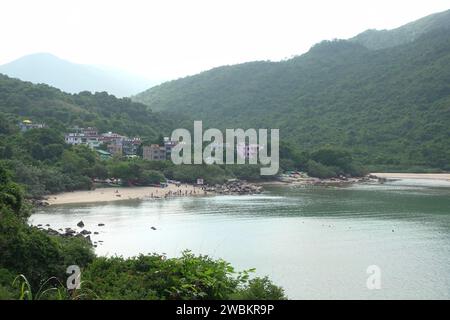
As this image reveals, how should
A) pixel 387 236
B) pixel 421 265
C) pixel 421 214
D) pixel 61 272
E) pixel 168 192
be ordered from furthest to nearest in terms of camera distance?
pixel 168 192, pixel 421 214, pixel 387 236, pixel 421 265, pixel 61 272

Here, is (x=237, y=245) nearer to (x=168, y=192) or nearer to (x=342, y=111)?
(x=168, y=192)

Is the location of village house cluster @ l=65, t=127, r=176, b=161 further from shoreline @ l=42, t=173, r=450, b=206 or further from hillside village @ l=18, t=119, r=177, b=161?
shoreline @ l=42, t=173, r=450, b=206

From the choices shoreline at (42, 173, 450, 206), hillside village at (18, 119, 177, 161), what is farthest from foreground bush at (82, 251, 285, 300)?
hillside village at (18, 119, 177, 161)

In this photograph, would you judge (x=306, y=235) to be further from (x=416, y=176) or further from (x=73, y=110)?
(x=73, y=110)

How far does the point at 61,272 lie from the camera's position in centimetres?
1135

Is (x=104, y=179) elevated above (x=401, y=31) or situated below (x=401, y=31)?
below

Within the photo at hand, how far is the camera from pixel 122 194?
38781mm

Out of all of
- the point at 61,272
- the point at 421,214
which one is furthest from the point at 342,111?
the point at 61,272

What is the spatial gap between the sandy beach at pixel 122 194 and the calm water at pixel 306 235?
7.00ft

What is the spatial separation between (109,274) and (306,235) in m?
16.6

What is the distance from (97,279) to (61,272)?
271 centimetres

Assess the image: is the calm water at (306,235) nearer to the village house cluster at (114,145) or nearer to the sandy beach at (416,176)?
the village house cluster at (114,145)

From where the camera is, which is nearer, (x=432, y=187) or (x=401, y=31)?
(x=432, y=187)

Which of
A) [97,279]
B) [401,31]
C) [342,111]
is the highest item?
[401,31]
